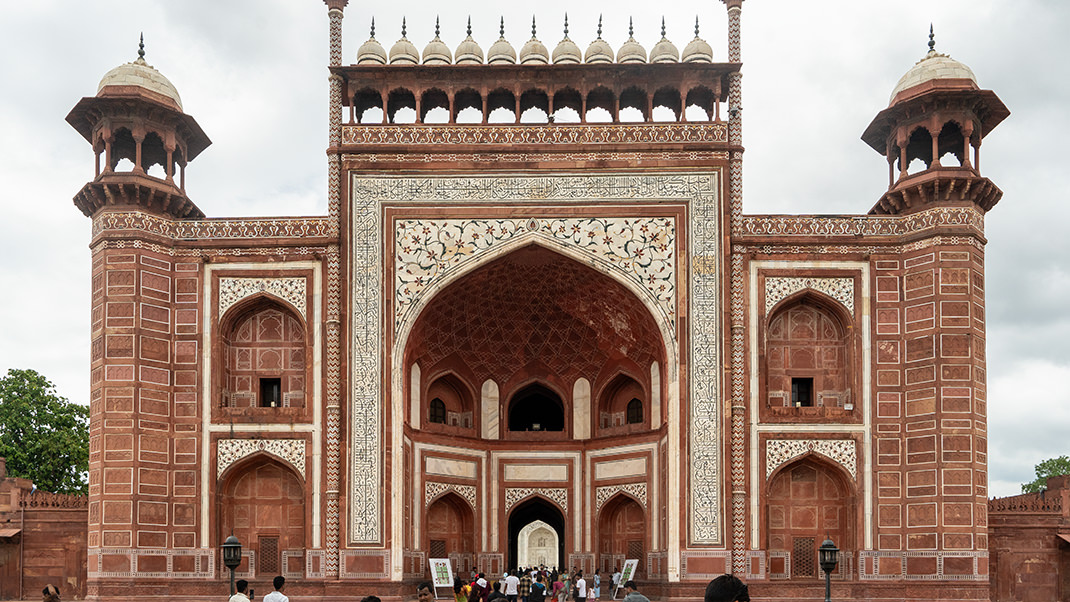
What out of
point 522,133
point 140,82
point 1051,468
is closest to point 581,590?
point 522,133

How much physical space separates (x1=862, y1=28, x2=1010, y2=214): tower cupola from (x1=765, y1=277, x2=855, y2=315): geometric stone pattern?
1694mm

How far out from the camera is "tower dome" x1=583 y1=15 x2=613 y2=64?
74.1 ft

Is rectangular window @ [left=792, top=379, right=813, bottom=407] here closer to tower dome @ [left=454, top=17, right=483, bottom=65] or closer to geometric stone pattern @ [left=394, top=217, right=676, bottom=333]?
geometric stone pattern @ [left=394, top=217, right=676, bottom=333]

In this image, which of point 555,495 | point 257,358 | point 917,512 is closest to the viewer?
point 917,512

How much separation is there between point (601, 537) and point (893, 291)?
22.9ft

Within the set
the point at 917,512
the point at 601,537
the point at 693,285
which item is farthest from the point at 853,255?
the point at 601,537

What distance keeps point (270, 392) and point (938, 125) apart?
494 inches

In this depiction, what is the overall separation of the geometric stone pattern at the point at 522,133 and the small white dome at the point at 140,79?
3306 millimetres

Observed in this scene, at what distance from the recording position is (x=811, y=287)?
862 inches

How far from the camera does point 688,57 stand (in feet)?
74.2

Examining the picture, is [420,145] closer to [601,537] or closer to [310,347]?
[310,347]

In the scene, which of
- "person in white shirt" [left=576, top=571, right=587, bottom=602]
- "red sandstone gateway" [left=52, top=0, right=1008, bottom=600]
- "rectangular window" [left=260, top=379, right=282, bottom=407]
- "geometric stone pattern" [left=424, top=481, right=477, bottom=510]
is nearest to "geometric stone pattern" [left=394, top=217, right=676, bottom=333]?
"red sandstone gateway" [left=52, top=0, right=1008, bottom=600]

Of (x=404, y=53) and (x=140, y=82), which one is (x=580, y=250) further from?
(x=140, y=82)

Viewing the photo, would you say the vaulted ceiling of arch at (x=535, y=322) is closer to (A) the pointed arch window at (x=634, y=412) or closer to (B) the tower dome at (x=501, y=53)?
(A) the pointed arch window at (x=634, y=412)
